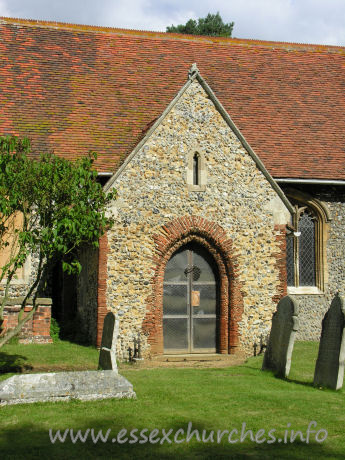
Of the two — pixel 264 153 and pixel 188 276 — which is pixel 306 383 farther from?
pixel 264 153

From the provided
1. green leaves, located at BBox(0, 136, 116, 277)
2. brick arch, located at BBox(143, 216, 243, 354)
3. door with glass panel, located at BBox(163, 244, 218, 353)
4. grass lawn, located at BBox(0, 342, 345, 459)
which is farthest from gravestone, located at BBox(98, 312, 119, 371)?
door with glass panel, located at BBox(163, 244, 218, 353)

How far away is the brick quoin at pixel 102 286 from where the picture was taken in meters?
12.9

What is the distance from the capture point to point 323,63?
21.3 metres

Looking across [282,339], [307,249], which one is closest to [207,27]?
[307,249]

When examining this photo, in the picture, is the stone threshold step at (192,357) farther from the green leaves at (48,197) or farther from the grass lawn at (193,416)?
the green leaves at (48,197)

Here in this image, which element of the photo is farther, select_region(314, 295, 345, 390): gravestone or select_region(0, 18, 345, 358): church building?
select_region(0, 18, 345, 358): church building

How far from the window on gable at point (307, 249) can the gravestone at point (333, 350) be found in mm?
7302

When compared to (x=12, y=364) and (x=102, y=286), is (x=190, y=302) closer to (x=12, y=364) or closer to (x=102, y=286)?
(x=102, y=286)

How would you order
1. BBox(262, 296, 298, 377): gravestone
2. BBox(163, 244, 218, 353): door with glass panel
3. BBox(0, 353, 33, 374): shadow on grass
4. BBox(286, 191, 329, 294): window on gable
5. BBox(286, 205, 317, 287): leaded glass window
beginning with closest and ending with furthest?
BBox(262, 296, 298, 377): gravestone < BBox(0, 353, 33, 374): shadow on grass < BBox(163, 244, 218, 353): door with glass panel < BBox(286, 191, 329, 294): window on gable < BBox(286, 205, 317, 287): leaded glass window

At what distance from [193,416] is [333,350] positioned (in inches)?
126

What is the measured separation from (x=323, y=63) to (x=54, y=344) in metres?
14.0

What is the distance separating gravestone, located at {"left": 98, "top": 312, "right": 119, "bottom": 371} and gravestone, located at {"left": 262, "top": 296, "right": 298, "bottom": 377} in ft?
9.81

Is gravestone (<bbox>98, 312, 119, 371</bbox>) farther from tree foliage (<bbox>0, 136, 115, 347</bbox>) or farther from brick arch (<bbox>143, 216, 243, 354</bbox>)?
brick arch (<bbox>143, 216, 243, 354</bbox>)

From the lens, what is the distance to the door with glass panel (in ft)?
45.8
